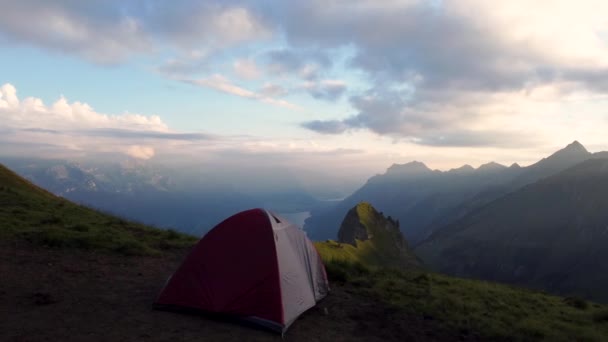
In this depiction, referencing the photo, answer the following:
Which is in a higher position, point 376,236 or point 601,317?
point 601,317

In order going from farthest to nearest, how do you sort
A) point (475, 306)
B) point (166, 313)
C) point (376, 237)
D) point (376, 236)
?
point (376, 236)
point (376, 237)
point (475, 306)
point (166, 313)

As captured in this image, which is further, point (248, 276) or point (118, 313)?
point (248, 276)

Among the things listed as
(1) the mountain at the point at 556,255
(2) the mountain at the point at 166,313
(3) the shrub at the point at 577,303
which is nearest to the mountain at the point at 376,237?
(1) the mountain at the point at 556,255

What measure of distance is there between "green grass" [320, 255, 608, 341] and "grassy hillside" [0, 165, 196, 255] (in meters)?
8.79

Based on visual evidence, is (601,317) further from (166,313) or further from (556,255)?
(556,255)

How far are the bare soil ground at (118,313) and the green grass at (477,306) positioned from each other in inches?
32.1

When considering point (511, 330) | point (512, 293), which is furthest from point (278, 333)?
point (512, 293)

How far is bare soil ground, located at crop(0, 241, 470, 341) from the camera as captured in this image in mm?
9805

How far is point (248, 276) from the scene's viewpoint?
11789 millimetres

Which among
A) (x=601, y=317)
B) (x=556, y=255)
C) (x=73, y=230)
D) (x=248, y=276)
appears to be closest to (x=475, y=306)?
(x=601, y=317)

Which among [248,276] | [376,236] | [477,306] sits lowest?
[376,236]

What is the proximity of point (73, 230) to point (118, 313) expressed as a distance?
33.8 ft

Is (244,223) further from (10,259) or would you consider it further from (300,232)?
(10,259)

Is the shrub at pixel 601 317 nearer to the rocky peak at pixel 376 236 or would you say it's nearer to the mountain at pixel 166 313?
the mountain at pixel 166 313
